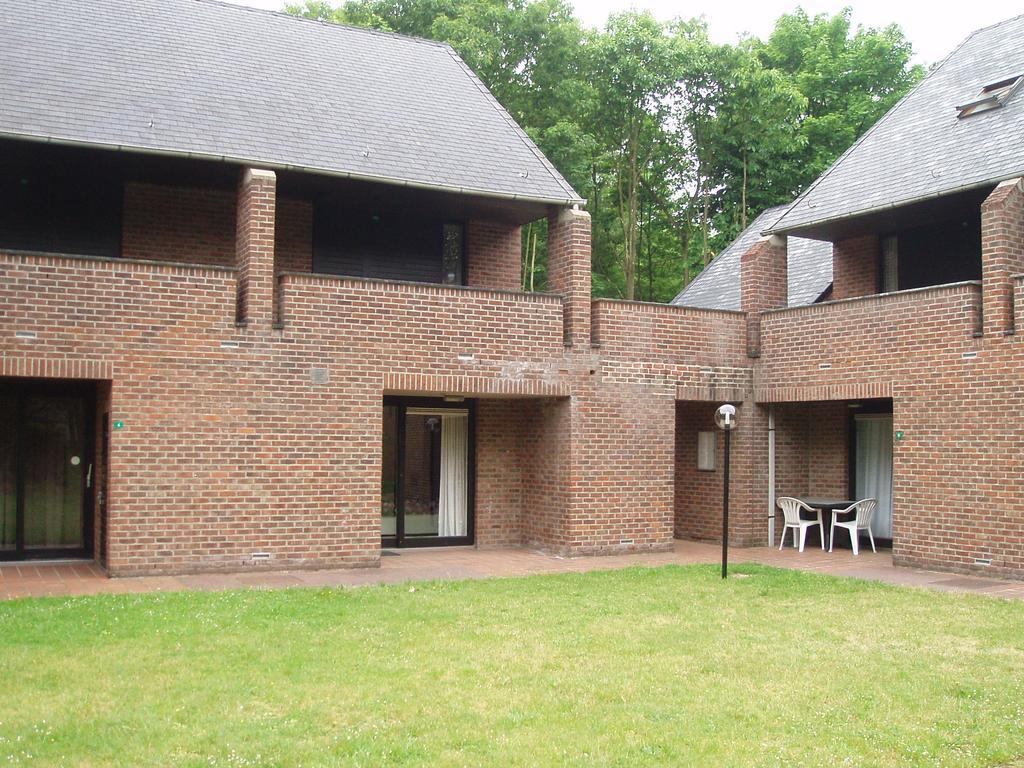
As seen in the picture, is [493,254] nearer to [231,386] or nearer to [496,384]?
[496,384]

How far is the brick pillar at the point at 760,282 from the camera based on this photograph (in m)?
15.6

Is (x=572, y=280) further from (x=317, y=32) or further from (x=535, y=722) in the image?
(x=535, y=722)

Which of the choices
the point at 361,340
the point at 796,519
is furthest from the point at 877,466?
the point at 361,340

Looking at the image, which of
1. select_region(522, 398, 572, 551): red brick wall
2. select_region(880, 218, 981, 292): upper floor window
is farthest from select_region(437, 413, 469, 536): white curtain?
select_region(880, 218, 981, 292): upper floor window

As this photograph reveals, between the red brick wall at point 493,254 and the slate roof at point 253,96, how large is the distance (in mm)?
1344

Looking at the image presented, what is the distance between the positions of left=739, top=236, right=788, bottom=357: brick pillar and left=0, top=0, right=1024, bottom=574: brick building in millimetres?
35

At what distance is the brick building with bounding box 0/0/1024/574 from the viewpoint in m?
11.5

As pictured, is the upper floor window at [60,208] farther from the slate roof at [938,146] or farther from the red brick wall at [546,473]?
the slate roof at [938,146]

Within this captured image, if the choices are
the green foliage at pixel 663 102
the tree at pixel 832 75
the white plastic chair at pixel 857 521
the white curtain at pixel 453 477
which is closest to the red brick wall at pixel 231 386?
the white curtain at pixel 453 477

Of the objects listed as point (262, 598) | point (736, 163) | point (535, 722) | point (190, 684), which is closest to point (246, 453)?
point (262, 598)

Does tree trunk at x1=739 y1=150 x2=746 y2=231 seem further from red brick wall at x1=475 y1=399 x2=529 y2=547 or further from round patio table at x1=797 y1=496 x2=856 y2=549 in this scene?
red brick wall at x1=475 y1=399 x2=529 y2=547

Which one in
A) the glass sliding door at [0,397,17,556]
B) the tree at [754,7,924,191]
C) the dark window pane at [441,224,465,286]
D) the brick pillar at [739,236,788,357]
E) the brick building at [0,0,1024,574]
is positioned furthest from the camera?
the tree at [754,7,924,191]

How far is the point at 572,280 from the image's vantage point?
555 inches

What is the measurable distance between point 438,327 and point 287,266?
2.60m
